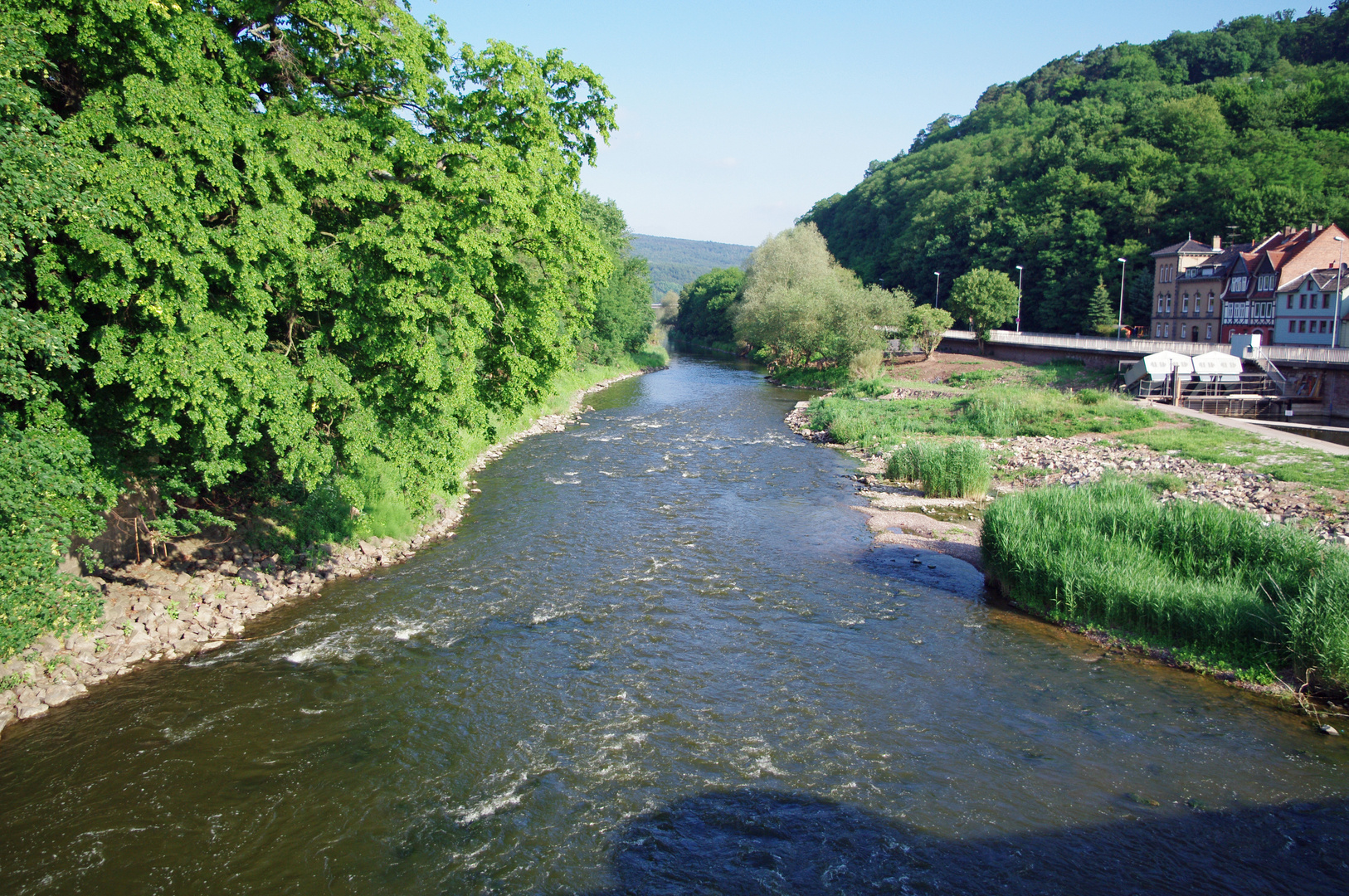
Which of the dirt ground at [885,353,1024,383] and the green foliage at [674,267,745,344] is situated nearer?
the dirt ground at [885,353,1024,383]

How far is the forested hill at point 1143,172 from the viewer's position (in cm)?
7712

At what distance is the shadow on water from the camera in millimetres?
8992

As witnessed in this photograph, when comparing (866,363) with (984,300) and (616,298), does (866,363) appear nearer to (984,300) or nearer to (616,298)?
(984,300)

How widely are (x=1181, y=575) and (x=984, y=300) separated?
56.3m

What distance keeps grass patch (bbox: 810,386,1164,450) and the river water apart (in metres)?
20.7

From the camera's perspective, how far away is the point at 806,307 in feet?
217

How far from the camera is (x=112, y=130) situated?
11445 millimetres

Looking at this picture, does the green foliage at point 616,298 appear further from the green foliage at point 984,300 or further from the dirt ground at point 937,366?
the green foliage at point 984,300

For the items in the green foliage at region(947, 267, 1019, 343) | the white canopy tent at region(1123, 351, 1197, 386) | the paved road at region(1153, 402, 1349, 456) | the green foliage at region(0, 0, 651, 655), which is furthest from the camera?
the green foliage at region(947, 267, 1019, 343)

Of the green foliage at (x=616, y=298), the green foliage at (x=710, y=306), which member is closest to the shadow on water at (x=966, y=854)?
the green foliage at (x=616, y=298)

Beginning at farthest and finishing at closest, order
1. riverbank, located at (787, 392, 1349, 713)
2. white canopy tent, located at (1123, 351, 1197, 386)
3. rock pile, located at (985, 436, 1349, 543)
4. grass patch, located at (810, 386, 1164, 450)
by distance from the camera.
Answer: white canopy tent, located at (1123, 351, 1197, 386)
grass patch, located at (810, 386, 1164, 450)
rock pile, located at (985, 436, 1349, 543)
riverbank, located at (787, 392, 1349, 713)

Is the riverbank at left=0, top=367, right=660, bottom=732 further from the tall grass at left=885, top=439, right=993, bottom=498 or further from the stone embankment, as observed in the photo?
the stone embankment

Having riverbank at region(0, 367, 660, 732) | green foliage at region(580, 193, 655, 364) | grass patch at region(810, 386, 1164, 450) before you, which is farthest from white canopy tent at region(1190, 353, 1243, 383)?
riverbank at region(0, 367, 660, 732)

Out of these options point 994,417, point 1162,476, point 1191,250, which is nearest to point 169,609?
point 1162,476
